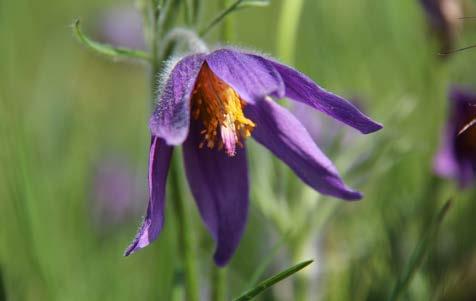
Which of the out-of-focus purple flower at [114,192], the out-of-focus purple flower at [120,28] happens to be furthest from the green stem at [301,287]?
the out-of-focus purple flower at [120,28]

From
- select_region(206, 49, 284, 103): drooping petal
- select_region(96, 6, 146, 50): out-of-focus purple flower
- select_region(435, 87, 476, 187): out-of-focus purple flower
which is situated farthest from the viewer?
select_region(96, 6, 146, 50): out-of-focus purple flower

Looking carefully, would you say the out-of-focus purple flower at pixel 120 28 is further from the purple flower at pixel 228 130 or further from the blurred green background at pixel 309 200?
the purple flower at pixel 228 130

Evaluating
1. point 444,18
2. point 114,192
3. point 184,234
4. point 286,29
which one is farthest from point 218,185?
point 114,192

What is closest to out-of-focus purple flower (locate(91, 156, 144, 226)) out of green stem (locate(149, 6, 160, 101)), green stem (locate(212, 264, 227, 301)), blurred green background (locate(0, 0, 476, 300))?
blurred green background (locate(0, 0, 476, 300))

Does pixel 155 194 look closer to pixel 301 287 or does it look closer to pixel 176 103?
pixel 176 103

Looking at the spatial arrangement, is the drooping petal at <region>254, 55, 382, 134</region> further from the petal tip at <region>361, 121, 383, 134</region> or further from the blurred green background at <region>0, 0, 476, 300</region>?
the blurred green background at <region>0, 0, 476, 300</region>

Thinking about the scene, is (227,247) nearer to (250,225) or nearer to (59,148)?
(250,225)
